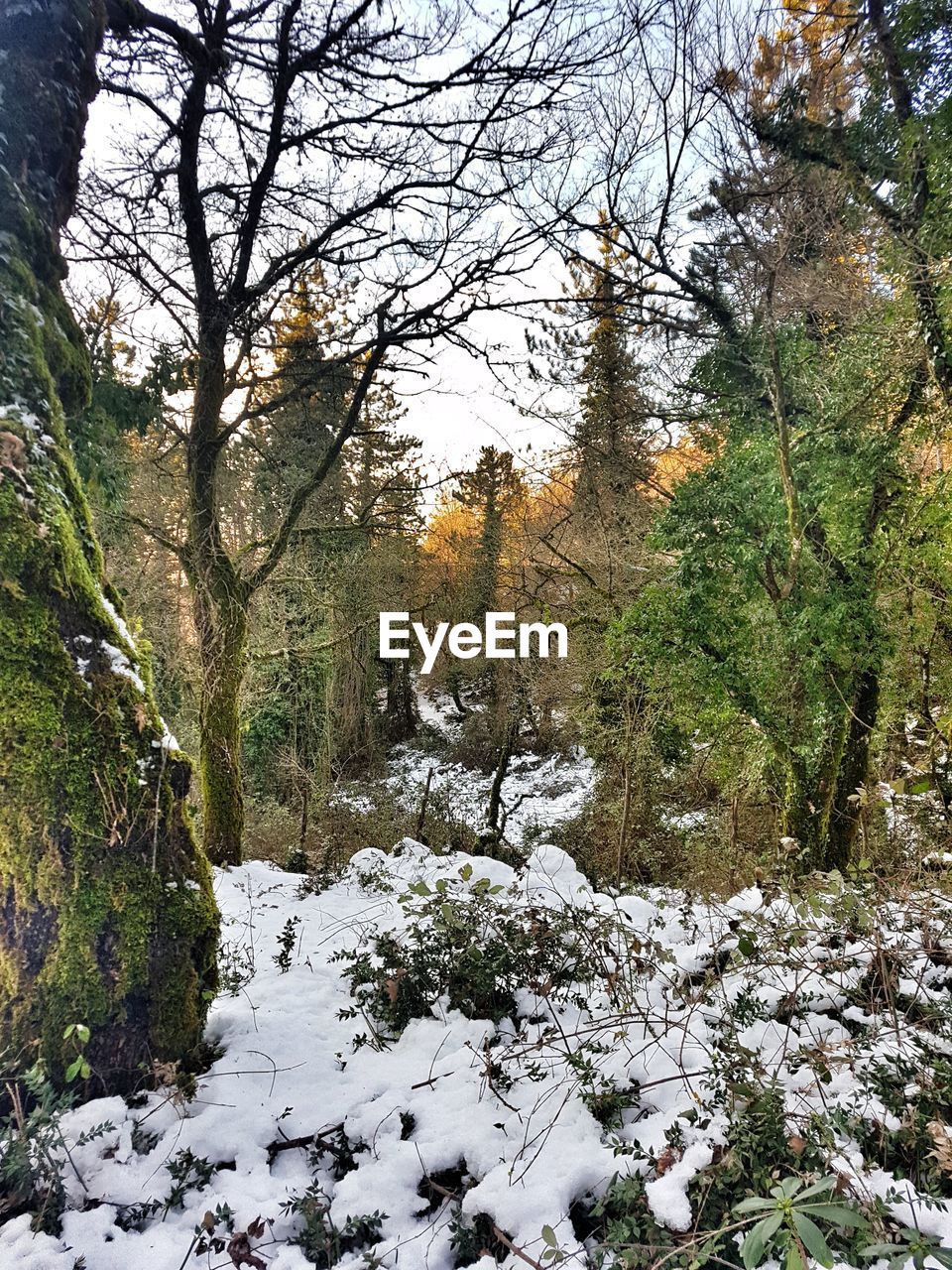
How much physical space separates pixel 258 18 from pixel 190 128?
Result: 98 cm

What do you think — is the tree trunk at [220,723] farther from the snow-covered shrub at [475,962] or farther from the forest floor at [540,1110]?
the snow-covered shrub at [475,962]

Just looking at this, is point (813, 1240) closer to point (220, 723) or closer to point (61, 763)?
point (61, 763)

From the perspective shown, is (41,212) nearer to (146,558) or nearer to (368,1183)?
(368,1183)

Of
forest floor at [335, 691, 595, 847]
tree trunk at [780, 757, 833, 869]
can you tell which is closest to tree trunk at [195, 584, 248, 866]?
forest floor at [335, 691, 595, 847]

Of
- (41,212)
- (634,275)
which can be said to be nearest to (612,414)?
(634,275)

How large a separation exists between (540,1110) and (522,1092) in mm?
121

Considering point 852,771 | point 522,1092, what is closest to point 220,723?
point 522,1092

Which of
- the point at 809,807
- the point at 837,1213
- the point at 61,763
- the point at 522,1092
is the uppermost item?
the point at 61,763

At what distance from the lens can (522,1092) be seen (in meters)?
2.17

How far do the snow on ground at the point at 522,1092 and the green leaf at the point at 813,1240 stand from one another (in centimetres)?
63

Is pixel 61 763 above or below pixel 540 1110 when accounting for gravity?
above

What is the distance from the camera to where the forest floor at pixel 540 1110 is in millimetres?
1606

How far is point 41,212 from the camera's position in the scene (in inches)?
102

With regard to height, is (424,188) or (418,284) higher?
(424,188)
